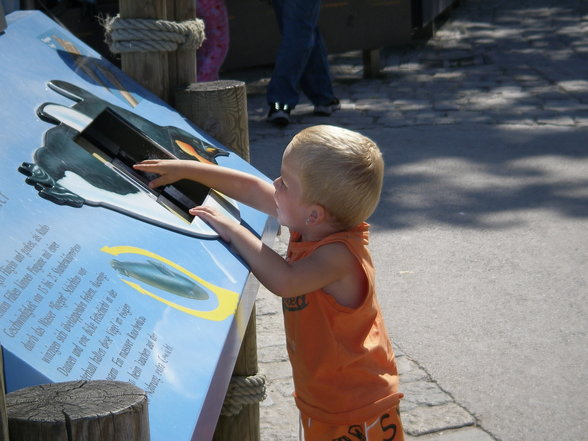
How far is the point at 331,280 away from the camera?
6.76ft

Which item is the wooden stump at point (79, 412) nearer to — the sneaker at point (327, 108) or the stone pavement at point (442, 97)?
the stone pavement at point (442, 97)

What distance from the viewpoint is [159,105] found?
9.19ft

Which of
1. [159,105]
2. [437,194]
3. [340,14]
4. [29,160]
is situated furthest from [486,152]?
[29,160]

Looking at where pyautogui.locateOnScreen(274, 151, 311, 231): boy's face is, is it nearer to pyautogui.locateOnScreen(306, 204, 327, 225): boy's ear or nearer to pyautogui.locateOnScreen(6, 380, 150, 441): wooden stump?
pyautogui.locateOnScreen(306, 204, 327, 225): boy's ear

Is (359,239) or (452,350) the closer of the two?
(359,239)

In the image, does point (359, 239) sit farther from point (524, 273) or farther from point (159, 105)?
point (524, 273)

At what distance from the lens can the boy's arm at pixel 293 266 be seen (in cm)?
202

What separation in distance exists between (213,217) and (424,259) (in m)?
2.56

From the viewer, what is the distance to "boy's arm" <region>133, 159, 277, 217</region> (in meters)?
2.30

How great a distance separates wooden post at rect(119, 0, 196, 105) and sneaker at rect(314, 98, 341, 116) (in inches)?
166

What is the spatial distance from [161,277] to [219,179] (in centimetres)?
66

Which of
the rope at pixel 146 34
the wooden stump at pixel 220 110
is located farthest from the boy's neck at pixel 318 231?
the rope at pixel 146 34

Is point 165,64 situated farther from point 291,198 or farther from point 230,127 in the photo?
point 291,198

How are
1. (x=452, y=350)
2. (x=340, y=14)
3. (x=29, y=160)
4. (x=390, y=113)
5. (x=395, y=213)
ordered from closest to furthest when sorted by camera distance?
(x=29, y=160)
(x=452, y=350)
(x=395, y=213)
(x=390, y=113)
(x=340, y=14)
